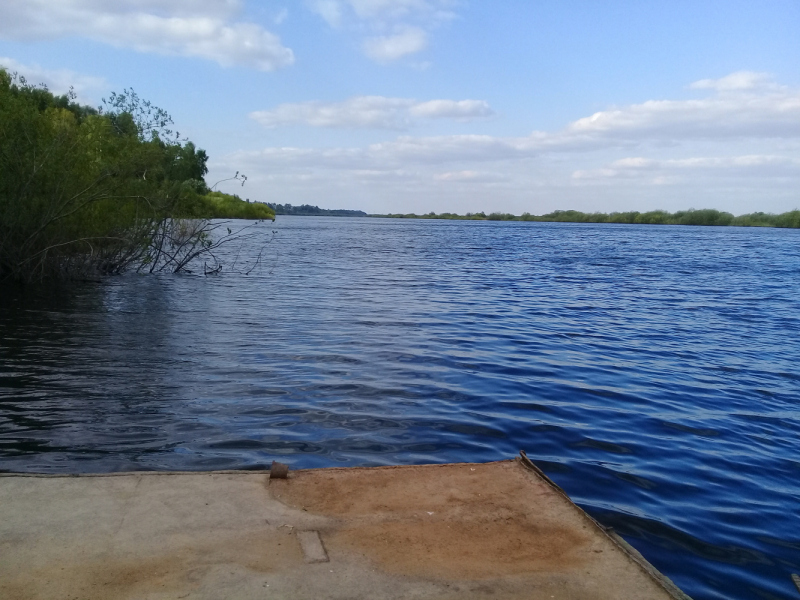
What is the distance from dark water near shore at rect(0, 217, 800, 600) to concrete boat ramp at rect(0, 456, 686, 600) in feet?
4.14

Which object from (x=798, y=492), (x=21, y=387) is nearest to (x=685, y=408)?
(x=798, y=492)

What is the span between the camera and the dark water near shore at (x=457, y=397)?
22.3ft

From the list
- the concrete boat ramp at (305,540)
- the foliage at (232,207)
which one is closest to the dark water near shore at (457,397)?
the concrete boat ramp at (305,540)

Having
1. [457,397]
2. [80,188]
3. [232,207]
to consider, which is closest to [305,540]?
[457,397]

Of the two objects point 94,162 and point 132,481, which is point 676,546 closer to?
point 132,481

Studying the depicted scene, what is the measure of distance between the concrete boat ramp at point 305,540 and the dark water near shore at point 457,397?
126 cm

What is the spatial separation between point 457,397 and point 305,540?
5815mm

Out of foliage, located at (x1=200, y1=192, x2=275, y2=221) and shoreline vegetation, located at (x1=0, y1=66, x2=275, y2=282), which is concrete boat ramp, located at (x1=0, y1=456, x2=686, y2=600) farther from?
foliage, located at (x1=200, y1=192, x2=275, y2=221)

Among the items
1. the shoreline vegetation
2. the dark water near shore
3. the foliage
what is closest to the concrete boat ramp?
the dark water near shore

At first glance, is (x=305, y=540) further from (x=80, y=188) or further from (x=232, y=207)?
(x=232, y=207)

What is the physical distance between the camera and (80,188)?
1980cm

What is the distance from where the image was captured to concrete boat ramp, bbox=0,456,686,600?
3.95m

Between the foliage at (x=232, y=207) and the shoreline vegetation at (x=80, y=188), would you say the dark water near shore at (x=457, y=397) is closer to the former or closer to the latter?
the shoreline vegetation at (x=80, y=188)

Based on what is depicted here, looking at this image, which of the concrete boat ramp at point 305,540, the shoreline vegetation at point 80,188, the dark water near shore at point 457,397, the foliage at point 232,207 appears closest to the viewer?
the concrete boat ramp at point 305,540
